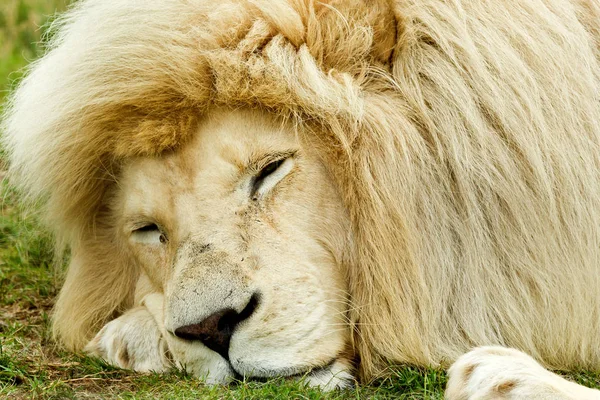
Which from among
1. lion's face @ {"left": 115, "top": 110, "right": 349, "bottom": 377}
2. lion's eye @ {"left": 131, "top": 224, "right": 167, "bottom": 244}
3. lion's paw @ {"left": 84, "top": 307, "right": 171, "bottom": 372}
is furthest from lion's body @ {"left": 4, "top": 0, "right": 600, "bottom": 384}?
lion's paw @ {"left": 84, "top": 307, "right": 171, "bottom": 372}

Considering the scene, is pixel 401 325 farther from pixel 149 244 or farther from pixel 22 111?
pixel 22 111

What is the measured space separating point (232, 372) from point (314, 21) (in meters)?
1.09

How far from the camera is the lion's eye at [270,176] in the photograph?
3.27 m

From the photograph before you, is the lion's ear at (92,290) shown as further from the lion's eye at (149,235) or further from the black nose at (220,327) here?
the black nose at (220,327)

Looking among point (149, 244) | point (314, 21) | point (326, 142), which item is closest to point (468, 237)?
point (326, 142)

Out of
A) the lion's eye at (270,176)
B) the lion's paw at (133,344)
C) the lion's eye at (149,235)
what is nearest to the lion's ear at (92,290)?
the lion's paw at (133,344)

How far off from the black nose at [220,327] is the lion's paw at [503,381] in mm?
601

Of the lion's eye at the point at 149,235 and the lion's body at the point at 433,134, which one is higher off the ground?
the lion's body at the point at 433,134

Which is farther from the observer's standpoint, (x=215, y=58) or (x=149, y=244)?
(x=149, y=244)

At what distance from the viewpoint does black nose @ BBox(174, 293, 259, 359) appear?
9.98 ft

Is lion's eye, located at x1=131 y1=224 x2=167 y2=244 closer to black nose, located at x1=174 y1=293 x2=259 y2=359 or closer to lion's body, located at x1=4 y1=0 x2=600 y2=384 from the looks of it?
lion's body, located at x1=4 y1=0 x2=600 y2=384

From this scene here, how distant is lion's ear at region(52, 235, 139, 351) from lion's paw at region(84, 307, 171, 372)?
15 centimetres

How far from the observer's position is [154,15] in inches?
133

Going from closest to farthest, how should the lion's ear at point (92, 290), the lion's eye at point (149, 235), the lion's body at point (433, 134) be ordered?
the lion's body at point (433, 134) → the lion's eye at point (149, 235) → the lion's ear at point (92, 290)
